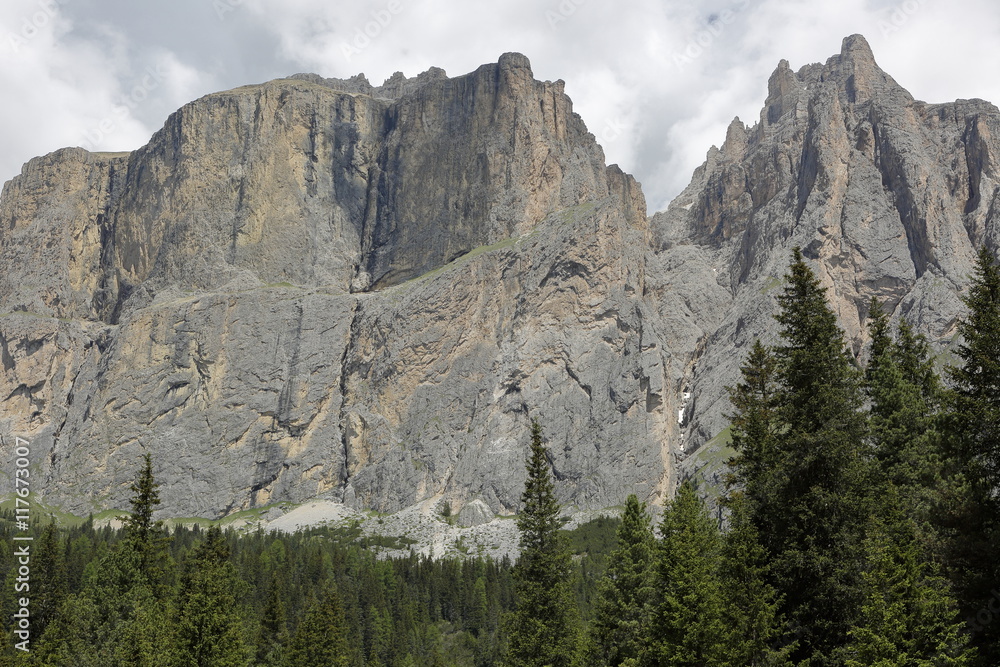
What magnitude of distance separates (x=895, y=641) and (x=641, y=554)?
61.3 ft

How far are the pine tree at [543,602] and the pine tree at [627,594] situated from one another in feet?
7.95

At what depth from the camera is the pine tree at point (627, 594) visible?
145 feet

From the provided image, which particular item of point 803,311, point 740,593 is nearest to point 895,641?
point 740,593

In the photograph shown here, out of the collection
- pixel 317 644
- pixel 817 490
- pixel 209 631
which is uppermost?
pixel 817 490

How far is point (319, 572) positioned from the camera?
140875 mm

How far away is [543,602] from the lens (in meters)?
49.3

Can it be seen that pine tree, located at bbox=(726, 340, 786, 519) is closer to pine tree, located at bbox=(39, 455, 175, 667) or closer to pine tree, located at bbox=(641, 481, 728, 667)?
pine tree, located at bbox=(641, 481, 728, 667)

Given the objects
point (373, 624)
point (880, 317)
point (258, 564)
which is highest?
point (880, 317)

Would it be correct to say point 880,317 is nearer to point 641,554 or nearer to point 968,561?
point 641,554

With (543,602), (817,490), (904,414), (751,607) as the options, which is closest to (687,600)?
(751,607)

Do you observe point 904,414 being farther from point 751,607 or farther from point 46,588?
point 46,588

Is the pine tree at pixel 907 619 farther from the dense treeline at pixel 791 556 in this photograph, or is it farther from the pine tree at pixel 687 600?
the pine tree at pixel 687 600

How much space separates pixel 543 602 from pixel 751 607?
19394 mm

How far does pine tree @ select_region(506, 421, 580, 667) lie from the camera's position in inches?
1897
